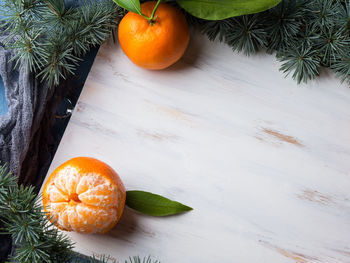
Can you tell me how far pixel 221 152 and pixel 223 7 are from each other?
283 millimetres

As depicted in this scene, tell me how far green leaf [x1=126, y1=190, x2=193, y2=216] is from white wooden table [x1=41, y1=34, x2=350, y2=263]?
2cm

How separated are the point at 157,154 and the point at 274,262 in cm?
31

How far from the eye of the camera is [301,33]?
2.65 feet

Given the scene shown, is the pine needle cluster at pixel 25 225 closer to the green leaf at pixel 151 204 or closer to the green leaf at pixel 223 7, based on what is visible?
the green leaf at pixel 151 204

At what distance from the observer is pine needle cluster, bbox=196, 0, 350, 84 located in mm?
783

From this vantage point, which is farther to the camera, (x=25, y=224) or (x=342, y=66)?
(x=342, y=66)

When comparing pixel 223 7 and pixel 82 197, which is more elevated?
pixel 223 7

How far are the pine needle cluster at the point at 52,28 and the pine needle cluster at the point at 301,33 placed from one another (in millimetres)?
233

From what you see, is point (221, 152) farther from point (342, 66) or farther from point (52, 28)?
point (52, 28)

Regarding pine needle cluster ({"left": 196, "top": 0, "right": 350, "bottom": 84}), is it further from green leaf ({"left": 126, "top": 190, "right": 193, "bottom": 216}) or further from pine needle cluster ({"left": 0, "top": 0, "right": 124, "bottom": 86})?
green leaf ({"left": 126, "top": 190, "right": 193, "bottom": 216})

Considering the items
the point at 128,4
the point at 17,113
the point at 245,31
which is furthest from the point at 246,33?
the point at 17,113

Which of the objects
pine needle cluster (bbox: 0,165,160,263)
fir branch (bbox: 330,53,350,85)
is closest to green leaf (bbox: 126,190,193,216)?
pine needle cluster (bbox: 0,165,160,263)

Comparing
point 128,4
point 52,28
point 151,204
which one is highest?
point 128,4

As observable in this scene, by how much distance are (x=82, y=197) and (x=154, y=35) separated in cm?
32
